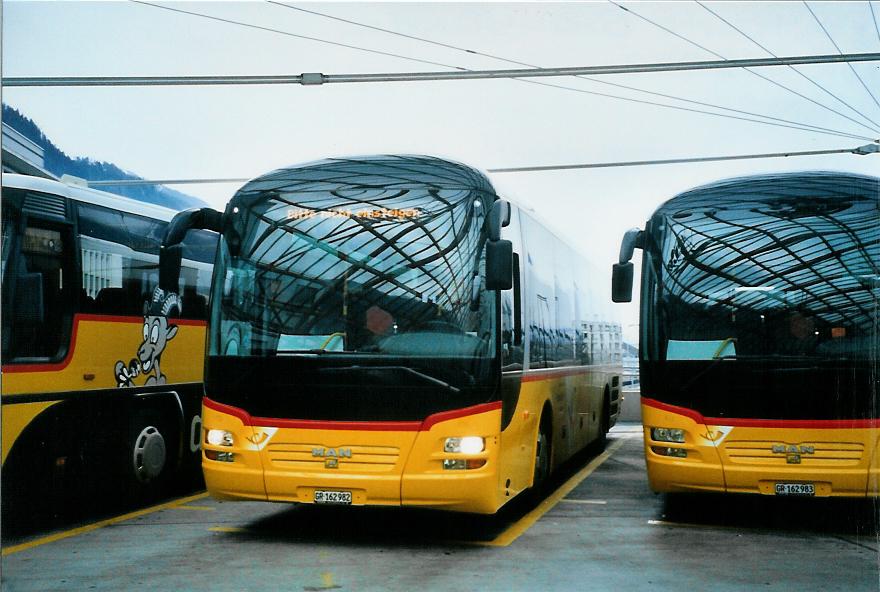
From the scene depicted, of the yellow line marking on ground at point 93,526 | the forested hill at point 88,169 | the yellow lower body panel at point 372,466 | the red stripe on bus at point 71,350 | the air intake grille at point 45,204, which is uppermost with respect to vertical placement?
the forested hill at point 88,169

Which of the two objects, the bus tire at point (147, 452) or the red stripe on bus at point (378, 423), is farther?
the bus tire at point (147, 452)

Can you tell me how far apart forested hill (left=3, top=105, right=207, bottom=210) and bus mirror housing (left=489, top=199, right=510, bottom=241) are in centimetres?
289

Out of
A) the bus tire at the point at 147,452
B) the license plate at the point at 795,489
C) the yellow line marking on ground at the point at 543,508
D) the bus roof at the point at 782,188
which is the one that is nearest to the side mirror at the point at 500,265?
the yellow line marking on ground at the point at 543,508

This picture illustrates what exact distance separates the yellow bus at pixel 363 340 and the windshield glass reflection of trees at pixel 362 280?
0.5 inches

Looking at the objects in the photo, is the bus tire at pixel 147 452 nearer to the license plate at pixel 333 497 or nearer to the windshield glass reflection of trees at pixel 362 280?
the windshield glass reflection of trees at pixel 362 280

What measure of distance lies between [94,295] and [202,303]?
2.57m

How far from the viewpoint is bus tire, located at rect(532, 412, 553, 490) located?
10906 millimetres

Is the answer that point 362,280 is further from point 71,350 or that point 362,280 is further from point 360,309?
point 71,350

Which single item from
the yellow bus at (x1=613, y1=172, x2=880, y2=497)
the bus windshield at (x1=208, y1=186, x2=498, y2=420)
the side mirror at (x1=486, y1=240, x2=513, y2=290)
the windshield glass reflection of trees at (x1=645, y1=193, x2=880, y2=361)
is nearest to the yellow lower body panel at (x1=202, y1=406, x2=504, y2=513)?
the bus windshield at (x1=208, y1=186, x2=498, y2=420)

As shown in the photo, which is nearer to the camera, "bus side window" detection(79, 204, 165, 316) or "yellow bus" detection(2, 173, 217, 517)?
"yellow bus" detection(2, 173, 217, 517)

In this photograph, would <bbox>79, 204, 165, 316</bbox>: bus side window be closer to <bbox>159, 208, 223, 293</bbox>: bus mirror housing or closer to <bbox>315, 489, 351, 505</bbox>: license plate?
<bbox>159, 208, 223, 293</bbox>: bus mirror housing

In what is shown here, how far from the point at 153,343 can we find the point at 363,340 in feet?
12.4

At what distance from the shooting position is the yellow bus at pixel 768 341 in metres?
9.52

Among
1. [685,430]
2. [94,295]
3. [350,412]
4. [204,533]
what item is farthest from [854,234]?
[94,295]
